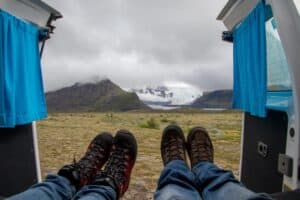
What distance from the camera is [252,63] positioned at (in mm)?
1180

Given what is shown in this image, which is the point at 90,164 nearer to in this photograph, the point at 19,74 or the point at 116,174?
the point at 116,174

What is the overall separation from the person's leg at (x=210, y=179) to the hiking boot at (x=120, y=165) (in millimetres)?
284

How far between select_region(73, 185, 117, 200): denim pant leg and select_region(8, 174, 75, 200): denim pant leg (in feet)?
0.23

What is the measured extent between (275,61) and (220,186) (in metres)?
0.54

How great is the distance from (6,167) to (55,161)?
3.07ft

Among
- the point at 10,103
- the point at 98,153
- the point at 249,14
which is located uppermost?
the point at 249,14

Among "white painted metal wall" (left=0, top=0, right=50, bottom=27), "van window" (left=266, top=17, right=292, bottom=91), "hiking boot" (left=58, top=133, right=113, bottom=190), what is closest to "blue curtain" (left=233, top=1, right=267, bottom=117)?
"van window" (left=266, top=17, right=292, bottom=91)

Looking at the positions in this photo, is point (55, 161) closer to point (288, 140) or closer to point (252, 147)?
point (252, 147)

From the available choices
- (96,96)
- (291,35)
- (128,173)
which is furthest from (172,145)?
(96,96)

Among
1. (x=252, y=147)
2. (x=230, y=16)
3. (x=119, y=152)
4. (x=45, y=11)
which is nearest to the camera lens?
(x=119, y=152)

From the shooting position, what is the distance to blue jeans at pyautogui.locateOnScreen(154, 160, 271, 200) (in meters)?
0.69

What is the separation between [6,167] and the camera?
4.74ft

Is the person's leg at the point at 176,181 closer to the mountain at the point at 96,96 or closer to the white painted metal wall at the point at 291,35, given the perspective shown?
the white painted metal wall at the point at 291,35

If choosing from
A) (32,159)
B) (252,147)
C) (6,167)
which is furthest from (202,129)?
(6,167)
